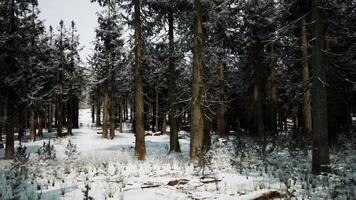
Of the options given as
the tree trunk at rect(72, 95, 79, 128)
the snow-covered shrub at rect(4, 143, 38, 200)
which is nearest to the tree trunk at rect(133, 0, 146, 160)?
the snow-covered shrub at rect(4, 143, 38, 200)

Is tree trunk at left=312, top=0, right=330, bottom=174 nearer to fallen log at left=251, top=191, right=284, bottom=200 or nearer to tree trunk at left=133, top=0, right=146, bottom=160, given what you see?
fallen log at left=251, top=191, right=284, bottom=200

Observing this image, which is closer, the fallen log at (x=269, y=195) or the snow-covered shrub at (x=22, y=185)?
the fallen log at (x=269, y=195)

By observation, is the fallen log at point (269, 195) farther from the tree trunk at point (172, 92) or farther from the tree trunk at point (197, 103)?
the tree trunk at point (172, 92)

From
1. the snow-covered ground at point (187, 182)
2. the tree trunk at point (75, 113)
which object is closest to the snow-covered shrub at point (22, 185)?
the snow-covered ground at point (187, 182)

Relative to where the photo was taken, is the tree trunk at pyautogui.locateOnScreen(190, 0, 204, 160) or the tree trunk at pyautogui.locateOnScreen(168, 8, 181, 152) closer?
the tree trunk at pyautogui.locateOnScreen(190, 0, 204, 160)

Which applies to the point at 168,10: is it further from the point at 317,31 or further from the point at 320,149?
the point at 320,149

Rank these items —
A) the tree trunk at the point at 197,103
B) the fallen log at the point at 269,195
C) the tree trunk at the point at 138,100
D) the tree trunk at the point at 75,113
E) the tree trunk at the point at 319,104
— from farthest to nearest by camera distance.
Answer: the tree trunk at the point at 75,113, the tree trunk at the point at 138,100, the tree trunk at the point at 197,103, the tree trunk at the point at 319,104, the fallen log at the point at 269,195

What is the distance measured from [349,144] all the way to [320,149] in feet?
24.4

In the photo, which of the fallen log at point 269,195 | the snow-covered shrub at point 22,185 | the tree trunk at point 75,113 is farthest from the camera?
the tree trunk at point 75,113

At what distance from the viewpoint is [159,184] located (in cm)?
885

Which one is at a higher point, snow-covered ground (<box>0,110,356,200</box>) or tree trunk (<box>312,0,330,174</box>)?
tree trunk (<box>312,0,330,174</box>)

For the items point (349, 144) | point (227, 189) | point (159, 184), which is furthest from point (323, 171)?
point (349, 144)

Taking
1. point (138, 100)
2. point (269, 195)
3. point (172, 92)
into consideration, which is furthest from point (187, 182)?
point (172, 92)

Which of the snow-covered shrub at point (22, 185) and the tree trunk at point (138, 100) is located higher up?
the tree trunk at point (138, 100)
